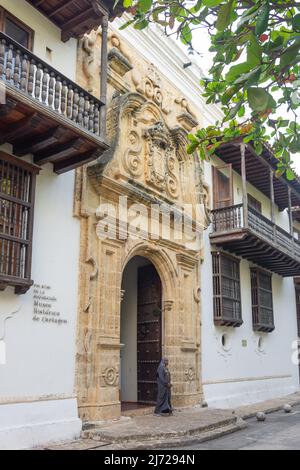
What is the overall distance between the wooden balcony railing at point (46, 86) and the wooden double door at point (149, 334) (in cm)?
522

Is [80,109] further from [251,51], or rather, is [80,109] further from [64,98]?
[251,51]

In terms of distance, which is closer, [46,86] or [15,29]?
[46,86]

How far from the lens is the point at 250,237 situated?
14.4m

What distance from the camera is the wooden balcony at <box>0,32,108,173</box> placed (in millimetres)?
7438

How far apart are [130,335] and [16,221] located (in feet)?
20.1

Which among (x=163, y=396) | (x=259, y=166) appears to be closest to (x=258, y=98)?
(x=163, y=396)

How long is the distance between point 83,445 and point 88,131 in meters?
5.26

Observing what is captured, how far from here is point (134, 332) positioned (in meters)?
13.2

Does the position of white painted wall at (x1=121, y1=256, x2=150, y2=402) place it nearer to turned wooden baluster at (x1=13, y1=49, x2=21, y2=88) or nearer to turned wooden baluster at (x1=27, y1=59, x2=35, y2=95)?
turned wooden baluster at (x1=27, y1=59, x2=35, y2=95)

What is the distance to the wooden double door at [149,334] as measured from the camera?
12.4m

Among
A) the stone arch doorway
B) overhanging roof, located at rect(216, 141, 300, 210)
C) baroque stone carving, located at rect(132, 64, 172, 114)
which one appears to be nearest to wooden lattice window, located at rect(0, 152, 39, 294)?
baroque stone carving, located at rect(132, 64, 172, 114)

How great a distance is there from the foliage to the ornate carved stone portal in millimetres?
4239

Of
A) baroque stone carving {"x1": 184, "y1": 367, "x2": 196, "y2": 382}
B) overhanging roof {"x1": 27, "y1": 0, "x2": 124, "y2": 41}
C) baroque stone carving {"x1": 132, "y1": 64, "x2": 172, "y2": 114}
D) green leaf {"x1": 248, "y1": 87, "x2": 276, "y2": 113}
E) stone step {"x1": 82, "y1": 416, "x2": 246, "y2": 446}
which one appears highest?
baroque stone carving {"x1": 132, "y1": 64, "x2": 172, "y2": 114}
